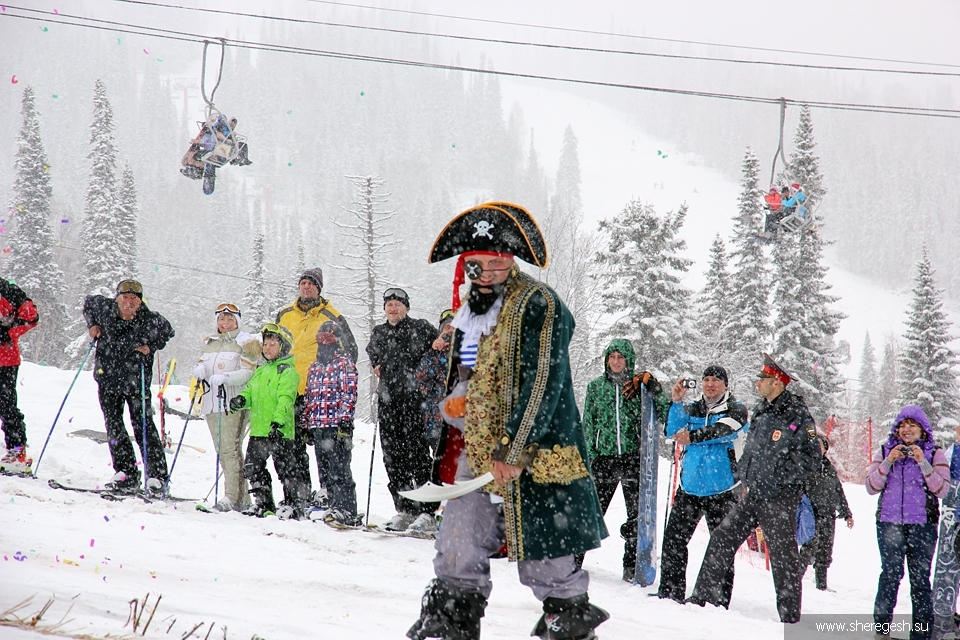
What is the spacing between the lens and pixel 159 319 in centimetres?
756

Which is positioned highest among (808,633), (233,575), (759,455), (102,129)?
(102,129)

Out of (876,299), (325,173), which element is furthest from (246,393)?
(325,173)

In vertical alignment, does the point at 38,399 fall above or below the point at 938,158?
below

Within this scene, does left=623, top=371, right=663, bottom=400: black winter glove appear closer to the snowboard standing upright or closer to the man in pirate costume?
the snowboard standing upright

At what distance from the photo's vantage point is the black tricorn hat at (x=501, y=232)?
3.56 meters

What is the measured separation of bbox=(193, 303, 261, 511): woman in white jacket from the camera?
777 cm

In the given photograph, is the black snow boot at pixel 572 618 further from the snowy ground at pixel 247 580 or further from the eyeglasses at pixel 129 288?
the eyeglasses at pixel 129 288

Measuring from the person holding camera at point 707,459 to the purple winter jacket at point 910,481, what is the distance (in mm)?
1043

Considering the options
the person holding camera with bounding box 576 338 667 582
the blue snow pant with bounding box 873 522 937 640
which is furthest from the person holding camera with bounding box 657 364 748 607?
the blue snow pant with bounding box 873 522 937 640

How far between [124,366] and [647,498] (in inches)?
197

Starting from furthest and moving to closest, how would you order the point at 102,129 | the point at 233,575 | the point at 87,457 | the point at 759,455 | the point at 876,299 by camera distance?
1. the point at 876,299
2. the point at 102,129
3. the point at 87,457
4. the point at 759,455
5. the point at 233,575

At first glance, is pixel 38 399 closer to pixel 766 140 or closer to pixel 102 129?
pixel 102 129

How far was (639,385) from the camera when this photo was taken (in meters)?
6.86

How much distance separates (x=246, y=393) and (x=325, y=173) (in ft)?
542
